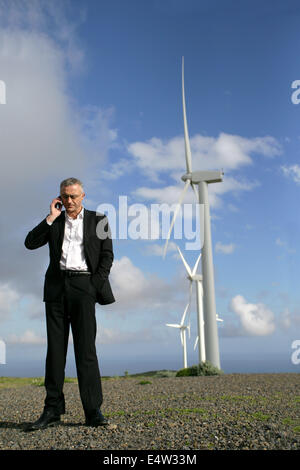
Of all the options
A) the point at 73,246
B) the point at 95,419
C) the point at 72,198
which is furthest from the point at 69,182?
the point at 95,419

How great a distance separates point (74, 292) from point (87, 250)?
643 millimetres

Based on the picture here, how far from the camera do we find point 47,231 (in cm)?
A: 684

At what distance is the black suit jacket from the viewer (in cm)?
653

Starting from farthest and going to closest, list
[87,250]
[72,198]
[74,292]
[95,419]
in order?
[72,198]
[87,250]
[74,292]
[95,419]

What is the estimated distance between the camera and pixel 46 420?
6.36 meters

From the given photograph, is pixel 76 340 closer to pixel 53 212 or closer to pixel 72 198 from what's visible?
pixel 53 212

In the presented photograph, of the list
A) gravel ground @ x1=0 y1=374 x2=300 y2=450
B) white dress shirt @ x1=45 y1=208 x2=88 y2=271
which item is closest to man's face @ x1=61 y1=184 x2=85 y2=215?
white dress shirt @ x1=45 y1=208 x2=88 y2=271

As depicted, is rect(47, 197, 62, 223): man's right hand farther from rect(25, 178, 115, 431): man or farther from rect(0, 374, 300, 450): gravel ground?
rect(0, 374, 300, 450): gravel ground

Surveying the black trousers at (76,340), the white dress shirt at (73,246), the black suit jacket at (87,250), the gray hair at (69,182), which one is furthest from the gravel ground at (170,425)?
the gray hair at (69,182)

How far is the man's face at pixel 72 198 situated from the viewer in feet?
21.6

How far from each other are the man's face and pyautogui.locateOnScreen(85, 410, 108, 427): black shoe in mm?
2954

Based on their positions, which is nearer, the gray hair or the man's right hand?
the gray hair

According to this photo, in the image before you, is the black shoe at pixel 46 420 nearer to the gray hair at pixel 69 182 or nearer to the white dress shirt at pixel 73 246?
the white dress shirt at pixel 73 246
